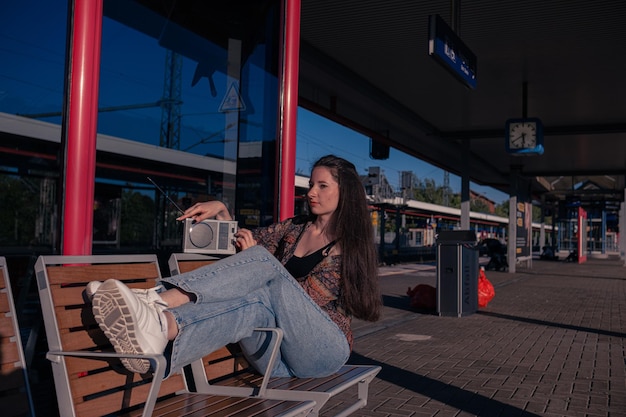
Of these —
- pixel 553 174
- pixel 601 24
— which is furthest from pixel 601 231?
pixel 601 24

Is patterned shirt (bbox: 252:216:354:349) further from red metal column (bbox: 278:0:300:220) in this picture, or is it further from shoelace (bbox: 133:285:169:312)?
red metal column (bbox: 278:0:300:220)

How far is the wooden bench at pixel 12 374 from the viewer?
8.06 feet

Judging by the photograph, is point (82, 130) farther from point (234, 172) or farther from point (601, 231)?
point (601, 231)

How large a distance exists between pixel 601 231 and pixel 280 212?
1537 inches

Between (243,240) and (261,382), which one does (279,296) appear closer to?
(261,382)

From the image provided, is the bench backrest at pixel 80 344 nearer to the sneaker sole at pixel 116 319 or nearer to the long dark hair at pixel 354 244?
the sneaker sole at pixel 116 319

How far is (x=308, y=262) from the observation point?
10.9 feet

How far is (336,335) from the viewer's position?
3092 mm

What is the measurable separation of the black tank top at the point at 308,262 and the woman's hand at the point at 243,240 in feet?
0.97

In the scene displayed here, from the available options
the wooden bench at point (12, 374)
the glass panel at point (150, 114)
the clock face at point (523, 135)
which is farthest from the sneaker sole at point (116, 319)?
the clock face at point (523, 135)

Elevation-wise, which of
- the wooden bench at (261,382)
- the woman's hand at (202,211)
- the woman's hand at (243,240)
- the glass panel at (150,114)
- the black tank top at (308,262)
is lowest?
the wooden bench at (261,382)

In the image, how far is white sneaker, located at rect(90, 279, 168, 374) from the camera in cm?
227

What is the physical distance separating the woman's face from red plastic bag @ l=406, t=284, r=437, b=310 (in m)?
6.91

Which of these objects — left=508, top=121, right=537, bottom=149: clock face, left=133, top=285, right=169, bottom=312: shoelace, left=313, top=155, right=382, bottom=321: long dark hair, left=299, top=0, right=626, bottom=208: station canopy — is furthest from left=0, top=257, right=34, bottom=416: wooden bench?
left=508, top=121, right=537, bottom=149: clock face
